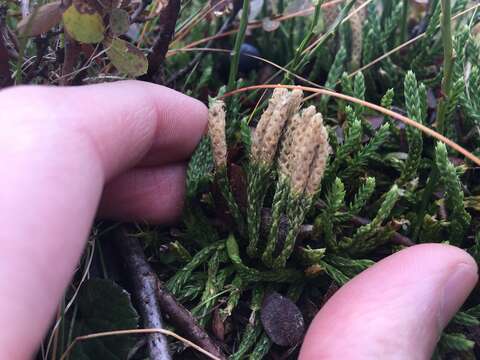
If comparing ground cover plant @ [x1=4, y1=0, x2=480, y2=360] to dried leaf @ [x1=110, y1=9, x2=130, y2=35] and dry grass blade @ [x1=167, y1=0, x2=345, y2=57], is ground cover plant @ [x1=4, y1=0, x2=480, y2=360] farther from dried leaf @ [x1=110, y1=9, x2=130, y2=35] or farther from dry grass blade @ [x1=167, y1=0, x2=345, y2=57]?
dry grass blade @ [x1=167, y1=0, x2=345, y2=57]

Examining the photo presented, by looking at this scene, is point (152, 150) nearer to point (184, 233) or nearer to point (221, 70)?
point (184, 233)

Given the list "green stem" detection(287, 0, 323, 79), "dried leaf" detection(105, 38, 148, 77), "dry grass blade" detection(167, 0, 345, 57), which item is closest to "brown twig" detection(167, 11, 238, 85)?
"dry grass blade" detection(167, 0, 345, 57)

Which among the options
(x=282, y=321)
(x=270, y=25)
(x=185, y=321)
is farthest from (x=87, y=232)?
(x=270, y=25)

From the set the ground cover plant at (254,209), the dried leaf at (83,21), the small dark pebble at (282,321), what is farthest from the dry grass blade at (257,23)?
the small dark pebble at (282,321)

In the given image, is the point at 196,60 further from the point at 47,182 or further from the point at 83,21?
the point at 47,182

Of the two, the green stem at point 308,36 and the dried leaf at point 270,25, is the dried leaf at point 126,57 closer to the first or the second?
the green stem at point 308,36

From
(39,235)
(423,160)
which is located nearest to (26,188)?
(39,235)
